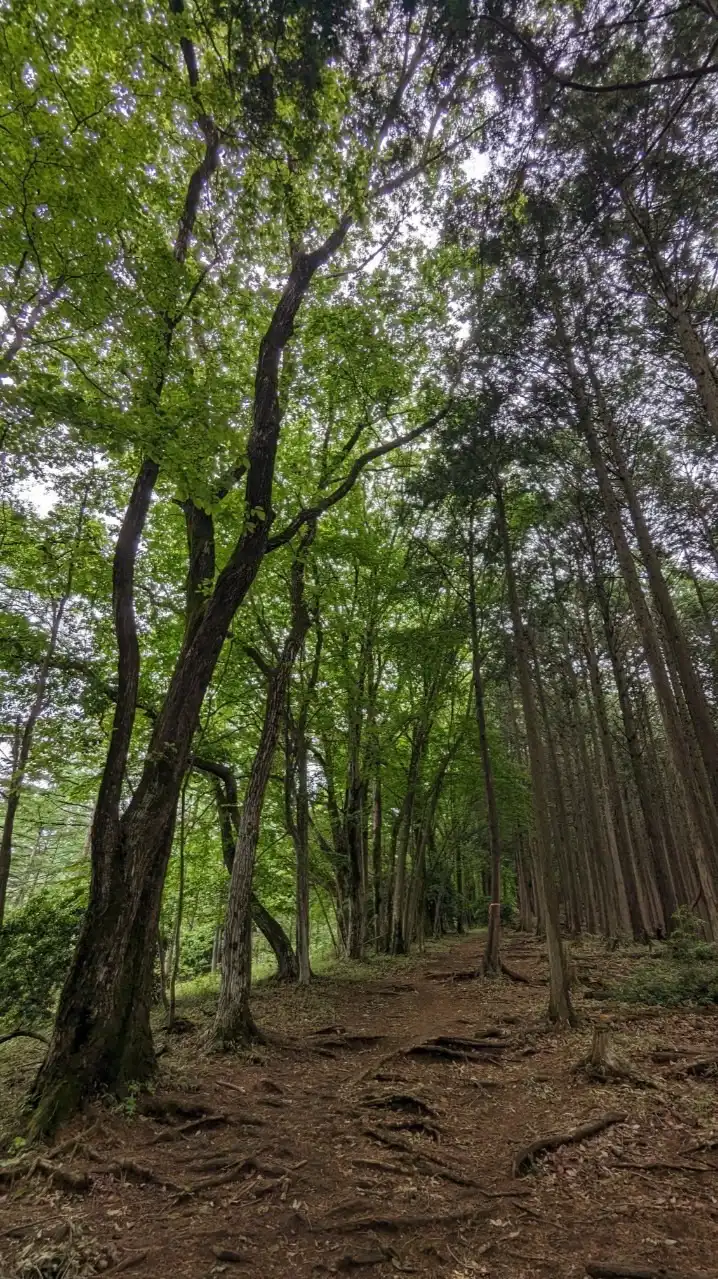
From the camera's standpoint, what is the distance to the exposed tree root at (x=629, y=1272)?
292cm

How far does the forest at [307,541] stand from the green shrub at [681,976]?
68 millimetres

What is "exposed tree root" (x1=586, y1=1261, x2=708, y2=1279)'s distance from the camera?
292 centimetres

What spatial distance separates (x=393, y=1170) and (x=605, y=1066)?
106 inches

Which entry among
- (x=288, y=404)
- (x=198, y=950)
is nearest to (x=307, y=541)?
(x=288, y=404)

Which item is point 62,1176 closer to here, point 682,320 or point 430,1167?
point 430,1167

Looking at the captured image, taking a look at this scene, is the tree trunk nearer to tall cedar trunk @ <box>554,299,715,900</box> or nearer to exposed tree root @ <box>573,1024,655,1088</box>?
exposed tree root @ <box>573,1024,655,1088</box>

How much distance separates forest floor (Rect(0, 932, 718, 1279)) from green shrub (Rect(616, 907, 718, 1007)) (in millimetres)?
936

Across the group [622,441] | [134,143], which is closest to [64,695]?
[134,143]

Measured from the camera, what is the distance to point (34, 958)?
8930 mm

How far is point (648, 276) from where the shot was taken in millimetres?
8547

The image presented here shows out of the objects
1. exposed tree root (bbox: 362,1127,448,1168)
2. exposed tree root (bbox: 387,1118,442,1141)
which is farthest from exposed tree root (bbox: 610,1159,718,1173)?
exposed tree root (bbox: 387,1118,442,1141)

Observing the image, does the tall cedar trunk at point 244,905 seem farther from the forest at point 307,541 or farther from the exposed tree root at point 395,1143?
the exposed tree root at point 395,1143

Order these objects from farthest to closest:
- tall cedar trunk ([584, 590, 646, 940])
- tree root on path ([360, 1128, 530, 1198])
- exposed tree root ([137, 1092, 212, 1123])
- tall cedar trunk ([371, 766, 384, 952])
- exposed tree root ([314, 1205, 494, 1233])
Result: tall cedar trunk ([371, 766, 384, 952]) < tall cedar trunk ([584, 590, 646, 940]) < exposed tree root ([137, 1092, 212, 1123]) < tree root on path ([360, 1128, 530, 1198]) < exposed tree root ([314, 1205, 494, 1233])

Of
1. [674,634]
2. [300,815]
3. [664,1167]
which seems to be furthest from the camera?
[300,815]
